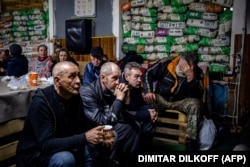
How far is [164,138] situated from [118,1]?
342 cm

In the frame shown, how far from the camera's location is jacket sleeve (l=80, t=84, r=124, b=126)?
2.51 m

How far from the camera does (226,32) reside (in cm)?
491

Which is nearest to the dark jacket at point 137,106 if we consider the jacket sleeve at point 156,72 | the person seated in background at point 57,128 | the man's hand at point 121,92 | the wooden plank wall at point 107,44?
the man's hand at point 121,92

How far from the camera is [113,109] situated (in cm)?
252

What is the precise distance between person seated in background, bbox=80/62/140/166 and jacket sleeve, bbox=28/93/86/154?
0.53 meters

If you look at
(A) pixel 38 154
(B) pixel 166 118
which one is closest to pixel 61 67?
(A) pixel 38 154

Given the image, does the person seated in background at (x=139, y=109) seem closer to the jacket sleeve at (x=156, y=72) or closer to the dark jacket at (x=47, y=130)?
the jacket sleeve at (x=156, y=72)

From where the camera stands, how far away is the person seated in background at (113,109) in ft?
8.29

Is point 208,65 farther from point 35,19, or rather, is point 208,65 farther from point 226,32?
Result: point 35,19

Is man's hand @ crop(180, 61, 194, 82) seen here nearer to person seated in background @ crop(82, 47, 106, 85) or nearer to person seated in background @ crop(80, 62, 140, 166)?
person seated in background @ crop(80, 62, 140, 166)

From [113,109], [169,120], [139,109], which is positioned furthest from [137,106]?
[113,109]

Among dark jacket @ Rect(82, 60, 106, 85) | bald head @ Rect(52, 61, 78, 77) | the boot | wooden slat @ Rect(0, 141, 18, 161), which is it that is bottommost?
the boot

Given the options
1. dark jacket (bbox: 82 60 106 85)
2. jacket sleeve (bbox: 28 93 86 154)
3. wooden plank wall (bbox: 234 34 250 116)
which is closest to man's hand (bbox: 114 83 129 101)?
jacket sleeve (bbox: 28 93 86 154)

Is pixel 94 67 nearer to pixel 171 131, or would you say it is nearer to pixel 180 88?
pixel 180 88
